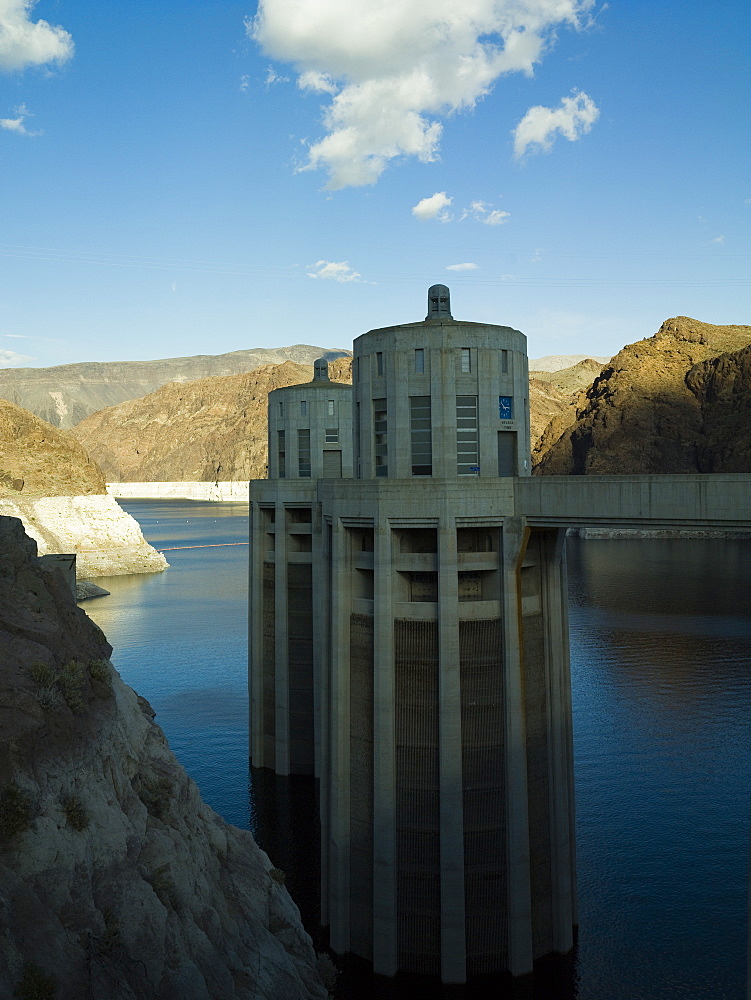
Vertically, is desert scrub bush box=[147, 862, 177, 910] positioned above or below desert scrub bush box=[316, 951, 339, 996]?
above

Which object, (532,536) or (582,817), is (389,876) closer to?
(532,536)

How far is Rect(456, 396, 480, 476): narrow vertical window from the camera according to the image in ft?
82.5

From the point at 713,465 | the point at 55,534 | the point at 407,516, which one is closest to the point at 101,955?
the point at 407,516

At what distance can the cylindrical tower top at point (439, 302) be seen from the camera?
26875 mm

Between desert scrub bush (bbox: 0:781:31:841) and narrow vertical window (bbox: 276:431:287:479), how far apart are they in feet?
90.1

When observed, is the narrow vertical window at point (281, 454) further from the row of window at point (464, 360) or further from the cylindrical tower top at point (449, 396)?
the row of window at point (464, 360)

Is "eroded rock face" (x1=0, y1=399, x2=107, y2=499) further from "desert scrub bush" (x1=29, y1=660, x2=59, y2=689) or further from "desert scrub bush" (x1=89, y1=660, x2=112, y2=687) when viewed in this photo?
"desert scrub bush" (x1=29, y1=660, x2=59, y2=689)

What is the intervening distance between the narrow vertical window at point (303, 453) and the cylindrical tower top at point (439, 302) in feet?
51.7

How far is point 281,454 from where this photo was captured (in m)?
42.6

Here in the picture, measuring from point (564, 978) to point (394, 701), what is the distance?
→ 9066 millimetres

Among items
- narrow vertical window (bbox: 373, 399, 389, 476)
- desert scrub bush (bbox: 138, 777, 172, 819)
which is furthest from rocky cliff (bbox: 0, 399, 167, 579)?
desert scrub bush (bbox: 138, 777, 172, 819)

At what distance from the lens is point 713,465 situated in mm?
186000

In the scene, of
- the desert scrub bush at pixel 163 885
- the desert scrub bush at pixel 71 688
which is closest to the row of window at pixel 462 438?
the desert scrub bush at pixel 71 688

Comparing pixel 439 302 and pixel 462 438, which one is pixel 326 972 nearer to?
pixel 462 438
